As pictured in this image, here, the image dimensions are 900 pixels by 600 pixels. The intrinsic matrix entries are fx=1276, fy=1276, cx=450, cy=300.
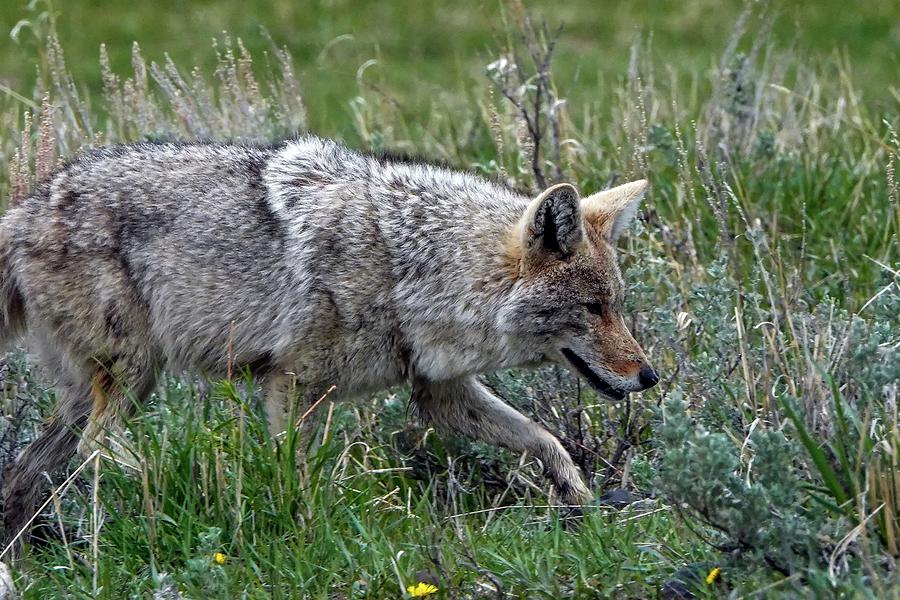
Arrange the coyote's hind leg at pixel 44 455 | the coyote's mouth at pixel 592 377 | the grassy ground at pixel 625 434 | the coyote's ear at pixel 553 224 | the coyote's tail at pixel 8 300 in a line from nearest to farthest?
the grassy ground at pixel 625 434
the coyote's ear at pixel 553 224
the coyote's mouth at pixel 592 377
the coyote's hind leg at pixel 44 455
the coyote's tail at pixel 8 300

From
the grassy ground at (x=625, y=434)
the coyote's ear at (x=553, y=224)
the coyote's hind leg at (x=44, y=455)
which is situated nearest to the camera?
the grassy ground at (x=625, y=434)

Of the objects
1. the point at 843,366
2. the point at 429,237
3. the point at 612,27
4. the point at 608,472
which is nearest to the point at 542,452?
the point at 608,472

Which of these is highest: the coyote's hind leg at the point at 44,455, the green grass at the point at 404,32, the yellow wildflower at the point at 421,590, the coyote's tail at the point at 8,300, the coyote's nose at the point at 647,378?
the coyote's tail at the point at 8,300

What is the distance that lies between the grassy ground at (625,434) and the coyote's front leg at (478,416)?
11cm

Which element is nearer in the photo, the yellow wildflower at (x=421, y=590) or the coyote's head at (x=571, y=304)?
the yellow wildflower at (x=421, y=590)

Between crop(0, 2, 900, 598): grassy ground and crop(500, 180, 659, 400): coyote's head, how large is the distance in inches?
8.9

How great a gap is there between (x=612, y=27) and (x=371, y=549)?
1438cm

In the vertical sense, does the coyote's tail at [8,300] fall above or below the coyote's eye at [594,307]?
above

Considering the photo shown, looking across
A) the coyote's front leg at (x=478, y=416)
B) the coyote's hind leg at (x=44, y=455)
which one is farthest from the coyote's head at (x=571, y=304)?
the coyote's hind leg at (x=44, y=455)

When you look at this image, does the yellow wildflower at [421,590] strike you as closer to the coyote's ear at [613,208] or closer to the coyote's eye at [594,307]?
the coyote's eye at [594,307]

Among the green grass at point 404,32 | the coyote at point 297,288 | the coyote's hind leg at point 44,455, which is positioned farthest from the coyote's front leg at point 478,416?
the green grass at point 404,32

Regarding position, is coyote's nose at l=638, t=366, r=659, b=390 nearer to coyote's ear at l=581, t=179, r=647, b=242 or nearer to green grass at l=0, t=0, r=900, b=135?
coyote's ear at l=581, t=179, r=647, b=242

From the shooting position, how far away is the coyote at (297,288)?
4.96 meters

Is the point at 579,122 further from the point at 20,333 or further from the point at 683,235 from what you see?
the point at 20,333
